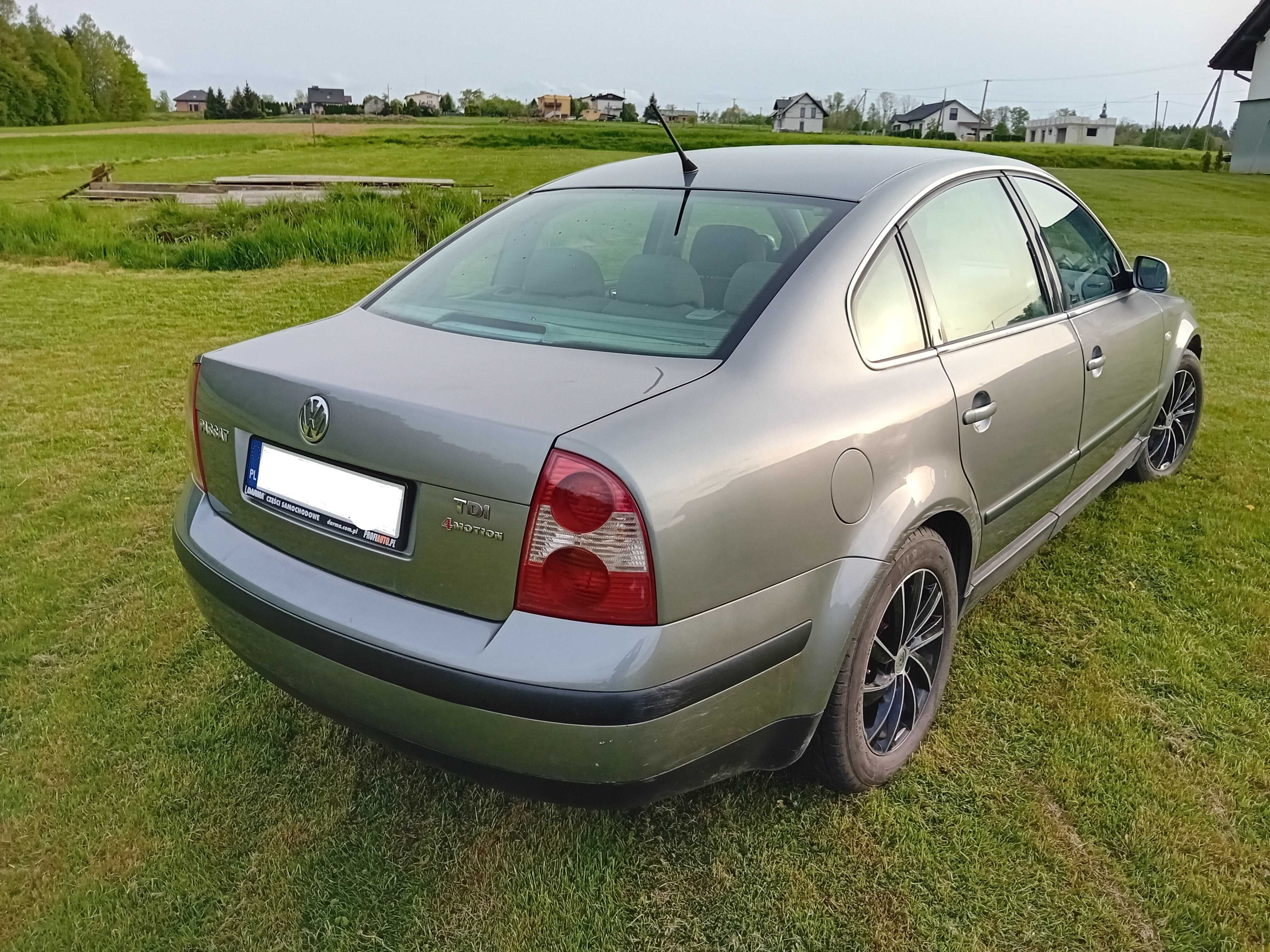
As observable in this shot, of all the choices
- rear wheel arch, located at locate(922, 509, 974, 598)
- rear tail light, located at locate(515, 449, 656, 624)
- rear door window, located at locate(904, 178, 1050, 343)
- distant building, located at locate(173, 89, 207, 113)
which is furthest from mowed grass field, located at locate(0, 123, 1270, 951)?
distant building, located at locate(173, 89, 207, 113)

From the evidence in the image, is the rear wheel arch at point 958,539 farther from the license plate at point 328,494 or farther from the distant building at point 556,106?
the distant building at point 556,106

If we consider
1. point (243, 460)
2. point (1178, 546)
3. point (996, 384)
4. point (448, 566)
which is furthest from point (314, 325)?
point (1178, 546)

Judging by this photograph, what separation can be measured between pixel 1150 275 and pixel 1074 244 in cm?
54

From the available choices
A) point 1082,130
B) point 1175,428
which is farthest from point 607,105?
point 1175,428

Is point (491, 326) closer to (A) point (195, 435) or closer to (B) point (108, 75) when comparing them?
(A) point (195, 435)

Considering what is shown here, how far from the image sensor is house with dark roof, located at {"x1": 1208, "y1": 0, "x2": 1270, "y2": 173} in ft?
103

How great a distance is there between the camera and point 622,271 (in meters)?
2.47

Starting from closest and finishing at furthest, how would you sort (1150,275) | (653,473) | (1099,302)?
(653,473)
(1099,302)
(1150,275)

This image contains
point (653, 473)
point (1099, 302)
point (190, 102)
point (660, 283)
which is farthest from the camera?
point (190, 102)

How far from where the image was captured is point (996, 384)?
2.54 metres

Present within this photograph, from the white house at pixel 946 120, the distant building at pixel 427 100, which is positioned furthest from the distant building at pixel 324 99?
the white house at pixel 946 120

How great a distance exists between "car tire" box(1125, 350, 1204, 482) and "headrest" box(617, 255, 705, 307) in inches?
109

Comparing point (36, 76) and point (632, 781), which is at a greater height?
point (36, 76)

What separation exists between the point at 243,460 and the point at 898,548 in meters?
1.57
